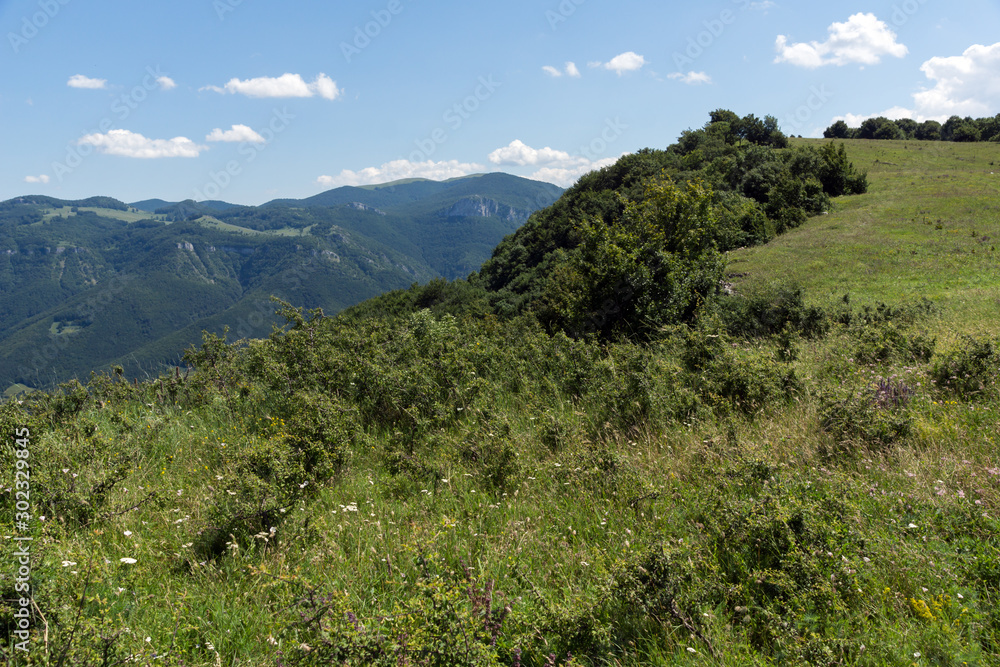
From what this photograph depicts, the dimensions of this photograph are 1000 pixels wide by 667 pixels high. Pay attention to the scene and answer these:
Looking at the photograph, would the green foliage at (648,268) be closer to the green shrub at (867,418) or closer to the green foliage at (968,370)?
the green foliage at (968,370)

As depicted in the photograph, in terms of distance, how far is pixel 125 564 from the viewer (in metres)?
2.99

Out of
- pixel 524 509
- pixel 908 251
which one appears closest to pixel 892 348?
pixel 524 509

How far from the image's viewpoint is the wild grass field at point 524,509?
7.02 feet

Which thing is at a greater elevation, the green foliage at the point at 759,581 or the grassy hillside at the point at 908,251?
the grassy hillside at the point at 908,251

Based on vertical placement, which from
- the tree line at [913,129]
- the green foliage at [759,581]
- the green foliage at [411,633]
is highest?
the tree line at [913,129]

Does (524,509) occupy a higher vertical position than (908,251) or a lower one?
lower

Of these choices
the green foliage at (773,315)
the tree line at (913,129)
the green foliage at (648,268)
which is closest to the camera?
the green foliage at (773,315)

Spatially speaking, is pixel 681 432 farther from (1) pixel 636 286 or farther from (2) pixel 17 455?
(1) pixel 636 286

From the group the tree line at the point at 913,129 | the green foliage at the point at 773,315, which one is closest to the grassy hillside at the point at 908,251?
the green foliage at the point at 773,315

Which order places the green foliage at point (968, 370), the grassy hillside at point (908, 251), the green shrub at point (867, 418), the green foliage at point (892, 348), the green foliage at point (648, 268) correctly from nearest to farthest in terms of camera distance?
1. the green shrub at point (867, 418)
2. the green foliage at point (968, 370)
3. the green foliage at point (892, 348)
4. the green foliage at point (648, 268)
5. the grassy hillside at point (908, 251)

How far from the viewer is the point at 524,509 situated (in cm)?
354

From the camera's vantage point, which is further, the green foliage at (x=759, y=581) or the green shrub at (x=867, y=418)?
the green shrub at (x=867, y=418)

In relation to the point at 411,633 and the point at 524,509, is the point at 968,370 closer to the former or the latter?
the point at 524,509

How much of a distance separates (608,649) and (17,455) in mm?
4760
